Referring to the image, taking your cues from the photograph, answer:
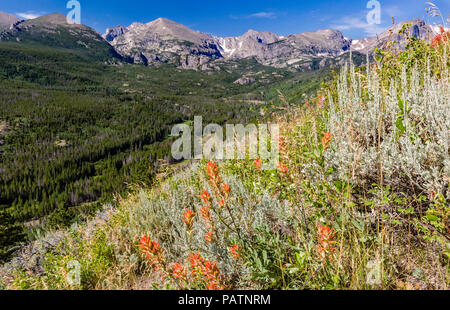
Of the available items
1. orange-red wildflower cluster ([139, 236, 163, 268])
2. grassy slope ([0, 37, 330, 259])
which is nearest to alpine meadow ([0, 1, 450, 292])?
orange-red wildflower cluster ([139, 236, 163, 268])

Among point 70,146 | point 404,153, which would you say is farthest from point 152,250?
point 70,146

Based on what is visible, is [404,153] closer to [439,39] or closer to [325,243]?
[325,243]

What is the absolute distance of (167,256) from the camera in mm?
3299

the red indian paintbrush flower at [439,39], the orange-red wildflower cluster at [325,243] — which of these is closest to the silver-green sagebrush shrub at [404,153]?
the orange-red wildflower cluster at [325,243]

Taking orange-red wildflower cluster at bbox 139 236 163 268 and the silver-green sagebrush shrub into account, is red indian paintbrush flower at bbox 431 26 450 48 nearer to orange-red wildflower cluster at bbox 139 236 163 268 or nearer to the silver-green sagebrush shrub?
the silver-green sagebrush shrub

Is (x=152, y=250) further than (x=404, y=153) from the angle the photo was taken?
No
